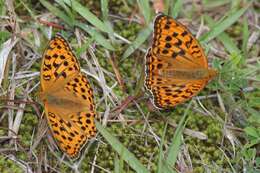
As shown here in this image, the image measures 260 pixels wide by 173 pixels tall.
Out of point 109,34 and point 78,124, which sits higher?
point 109,34

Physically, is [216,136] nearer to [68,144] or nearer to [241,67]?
[241,67]

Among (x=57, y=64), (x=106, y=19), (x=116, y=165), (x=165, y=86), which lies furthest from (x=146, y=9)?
(x=116, y=165)

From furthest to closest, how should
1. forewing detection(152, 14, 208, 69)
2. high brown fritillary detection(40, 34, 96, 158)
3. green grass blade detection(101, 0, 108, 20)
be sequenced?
green grass blade detection(101, 0, 108, 20) < forewing detection(152, 14, 208, 69) < high brown fritillary detection(40, 34, 96, 158)

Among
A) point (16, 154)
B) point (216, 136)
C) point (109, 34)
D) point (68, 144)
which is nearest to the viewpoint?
point (68, 144)

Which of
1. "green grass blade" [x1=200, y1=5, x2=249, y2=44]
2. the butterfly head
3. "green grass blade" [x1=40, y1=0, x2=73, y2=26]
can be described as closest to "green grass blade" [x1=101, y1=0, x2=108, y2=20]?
"green grass blade" [x1=40, y1=0, x2=73, y2=26]

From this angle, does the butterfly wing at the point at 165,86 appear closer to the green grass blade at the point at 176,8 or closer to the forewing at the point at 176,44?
the forewing at the point at 176,44

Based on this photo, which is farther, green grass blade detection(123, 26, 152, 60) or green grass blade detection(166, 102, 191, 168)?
green grass blade detection(123, 26, 152, 60)

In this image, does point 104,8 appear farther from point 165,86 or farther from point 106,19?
point 165,86

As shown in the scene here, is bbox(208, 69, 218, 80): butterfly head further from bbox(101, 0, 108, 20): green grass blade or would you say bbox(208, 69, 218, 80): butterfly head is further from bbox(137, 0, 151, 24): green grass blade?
bbox(101, 0, 108, 20): green grass blade

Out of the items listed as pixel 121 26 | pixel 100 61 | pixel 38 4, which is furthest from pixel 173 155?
pixel 38 4
